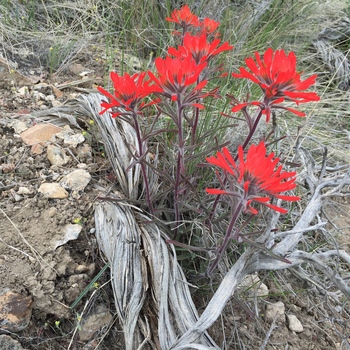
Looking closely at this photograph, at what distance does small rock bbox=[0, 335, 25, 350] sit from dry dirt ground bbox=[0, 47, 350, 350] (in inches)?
0.9

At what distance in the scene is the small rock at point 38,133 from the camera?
142 centimetres

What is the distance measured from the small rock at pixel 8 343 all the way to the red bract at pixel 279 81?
0.79m

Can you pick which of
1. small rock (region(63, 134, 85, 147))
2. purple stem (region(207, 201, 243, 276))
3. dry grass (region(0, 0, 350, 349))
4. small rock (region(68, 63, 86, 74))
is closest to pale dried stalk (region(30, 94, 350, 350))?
purple stem (region(207, 201, 243, 276))

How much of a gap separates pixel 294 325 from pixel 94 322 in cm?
66

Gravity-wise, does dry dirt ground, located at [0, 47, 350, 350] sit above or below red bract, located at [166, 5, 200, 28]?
below

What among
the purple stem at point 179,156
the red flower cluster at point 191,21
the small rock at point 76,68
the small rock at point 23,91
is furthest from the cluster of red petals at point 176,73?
the small rock at point 76,68

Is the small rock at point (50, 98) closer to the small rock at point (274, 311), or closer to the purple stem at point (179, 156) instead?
the purple stem at point (179, 156)

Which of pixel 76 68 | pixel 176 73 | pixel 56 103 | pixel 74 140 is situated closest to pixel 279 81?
pixel 176 73

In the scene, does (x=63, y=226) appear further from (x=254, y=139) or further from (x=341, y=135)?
(x=341, y=135)

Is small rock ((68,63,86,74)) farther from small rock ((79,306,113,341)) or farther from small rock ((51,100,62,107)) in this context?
small rock ((79,306,113,341))

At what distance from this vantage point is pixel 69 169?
1363 mm

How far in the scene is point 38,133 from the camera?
1.44 metres

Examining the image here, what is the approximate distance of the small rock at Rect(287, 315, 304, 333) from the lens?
4.23 ft

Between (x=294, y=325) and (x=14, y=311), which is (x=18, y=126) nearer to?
(x=14, y=311)
